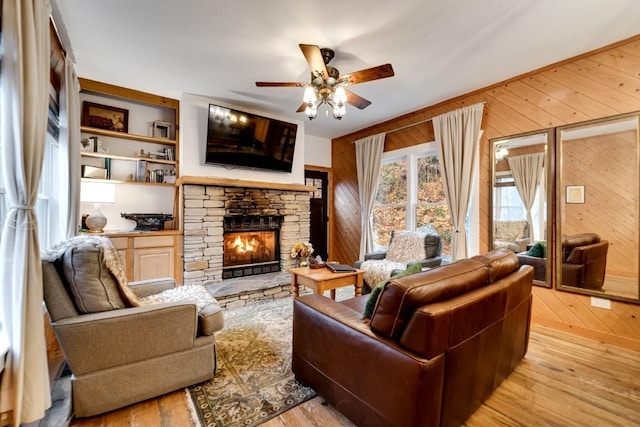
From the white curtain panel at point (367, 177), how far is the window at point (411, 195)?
0.61 ft

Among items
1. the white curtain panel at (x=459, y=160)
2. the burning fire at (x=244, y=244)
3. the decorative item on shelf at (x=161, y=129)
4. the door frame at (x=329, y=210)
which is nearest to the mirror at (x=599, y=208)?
the white curtain panel at (x=459, y=160)

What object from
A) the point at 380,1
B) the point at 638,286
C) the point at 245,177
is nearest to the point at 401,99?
the point at 380,1

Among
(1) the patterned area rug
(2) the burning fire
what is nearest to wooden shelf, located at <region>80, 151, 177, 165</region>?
(2) the burning fire

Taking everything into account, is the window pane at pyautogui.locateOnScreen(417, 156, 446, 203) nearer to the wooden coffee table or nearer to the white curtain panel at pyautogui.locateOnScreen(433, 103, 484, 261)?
the white curtain panel at pyautogui.locateOnScreen(433, 103, 484, 261)

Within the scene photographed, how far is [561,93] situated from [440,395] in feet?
10.5

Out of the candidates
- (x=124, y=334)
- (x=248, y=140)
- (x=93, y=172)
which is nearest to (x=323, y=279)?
(x=124, y=334)

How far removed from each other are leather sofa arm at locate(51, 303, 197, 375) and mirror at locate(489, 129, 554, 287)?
3.34 m

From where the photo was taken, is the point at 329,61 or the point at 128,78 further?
the point at 128,78

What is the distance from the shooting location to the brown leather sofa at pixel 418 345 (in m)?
1.20

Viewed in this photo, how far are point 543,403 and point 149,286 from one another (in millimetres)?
3062

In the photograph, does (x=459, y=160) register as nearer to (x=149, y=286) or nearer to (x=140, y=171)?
(x=149, y=286)

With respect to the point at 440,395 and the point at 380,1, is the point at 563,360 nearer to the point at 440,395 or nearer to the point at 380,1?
the point at 440,395

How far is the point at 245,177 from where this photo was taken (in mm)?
4168

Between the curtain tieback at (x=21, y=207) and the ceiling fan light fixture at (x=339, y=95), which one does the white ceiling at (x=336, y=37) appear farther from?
the curtain tieback at (x=21, y=207)
